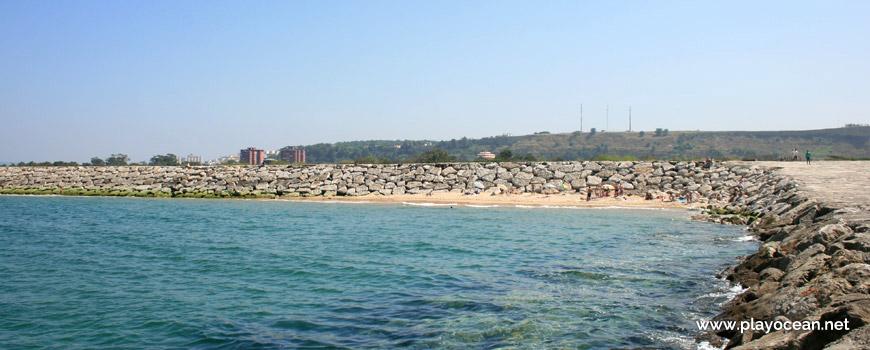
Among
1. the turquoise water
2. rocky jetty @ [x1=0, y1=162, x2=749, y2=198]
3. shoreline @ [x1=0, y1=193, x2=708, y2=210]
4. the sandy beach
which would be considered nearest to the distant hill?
rocky jetty @ [x1=0, y1=162, x2=749, y2=198]

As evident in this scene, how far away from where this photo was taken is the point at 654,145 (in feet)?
316

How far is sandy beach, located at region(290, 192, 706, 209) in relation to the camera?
89.4 ft

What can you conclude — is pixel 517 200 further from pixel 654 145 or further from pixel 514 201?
pixel 654 145

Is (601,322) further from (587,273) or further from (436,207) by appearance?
(436,207)

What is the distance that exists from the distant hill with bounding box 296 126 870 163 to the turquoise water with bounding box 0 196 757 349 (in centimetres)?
5514

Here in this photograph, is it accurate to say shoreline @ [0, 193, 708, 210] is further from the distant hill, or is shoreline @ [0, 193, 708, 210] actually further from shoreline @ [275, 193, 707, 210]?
the distant hill

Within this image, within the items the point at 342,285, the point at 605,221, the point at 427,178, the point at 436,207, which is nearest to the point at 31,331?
the point at 342,285

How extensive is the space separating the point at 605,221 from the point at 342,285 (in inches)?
543

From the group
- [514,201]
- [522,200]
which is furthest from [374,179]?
[522,200]

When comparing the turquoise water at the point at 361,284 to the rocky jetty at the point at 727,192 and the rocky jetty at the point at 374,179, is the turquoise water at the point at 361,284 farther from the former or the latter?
the rocky jetty at the point at 374,179

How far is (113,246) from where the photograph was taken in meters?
15.5

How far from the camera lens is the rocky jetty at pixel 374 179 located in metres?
31.2

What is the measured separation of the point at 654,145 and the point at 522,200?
7443 cm

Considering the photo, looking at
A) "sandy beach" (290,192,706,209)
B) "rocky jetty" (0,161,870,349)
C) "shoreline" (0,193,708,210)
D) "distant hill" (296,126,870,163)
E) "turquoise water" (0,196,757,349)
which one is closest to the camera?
"rocky jetty" (0,161,870,349)
